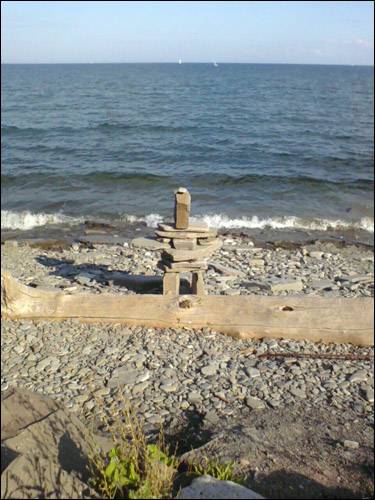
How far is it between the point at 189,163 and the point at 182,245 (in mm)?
18303

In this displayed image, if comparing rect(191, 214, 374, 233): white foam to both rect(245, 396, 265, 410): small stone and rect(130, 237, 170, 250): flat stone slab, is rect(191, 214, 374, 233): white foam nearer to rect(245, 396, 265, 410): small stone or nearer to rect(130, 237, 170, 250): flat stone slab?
rect(130, 237, 170, 250): flat stone slab

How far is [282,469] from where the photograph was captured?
4898 mm

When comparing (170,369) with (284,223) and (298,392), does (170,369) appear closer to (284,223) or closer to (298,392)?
(298,392)

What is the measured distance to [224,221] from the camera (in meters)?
18.8

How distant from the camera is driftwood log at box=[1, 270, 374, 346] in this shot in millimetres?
7945

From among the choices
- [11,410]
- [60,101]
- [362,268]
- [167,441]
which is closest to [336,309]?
[167,441]

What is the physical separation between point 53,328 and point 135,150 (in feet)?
71.6

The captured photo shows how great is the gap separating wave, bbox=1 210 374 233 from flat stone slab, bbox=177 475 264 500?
1437cm

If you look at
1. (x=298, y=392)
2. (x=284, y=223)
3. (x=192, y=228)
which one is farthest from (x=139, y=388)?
(x=284, y=223)

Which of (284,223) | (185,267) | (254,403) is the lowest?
(254,403)

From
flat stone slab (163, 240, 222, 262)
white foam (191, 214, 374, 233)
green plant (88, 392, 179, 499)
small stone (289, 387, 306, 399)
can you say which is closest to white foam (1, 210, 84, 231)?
white foam (191, 214, 374, 233)

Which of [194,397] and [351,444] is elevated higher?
[194,397]

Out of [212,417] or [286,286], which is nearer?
[212,417]

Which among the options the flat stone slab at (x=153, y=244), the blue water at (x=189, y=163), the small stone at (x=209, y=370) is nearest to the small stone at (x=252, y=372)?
the small stone at (x=209, y=370)
